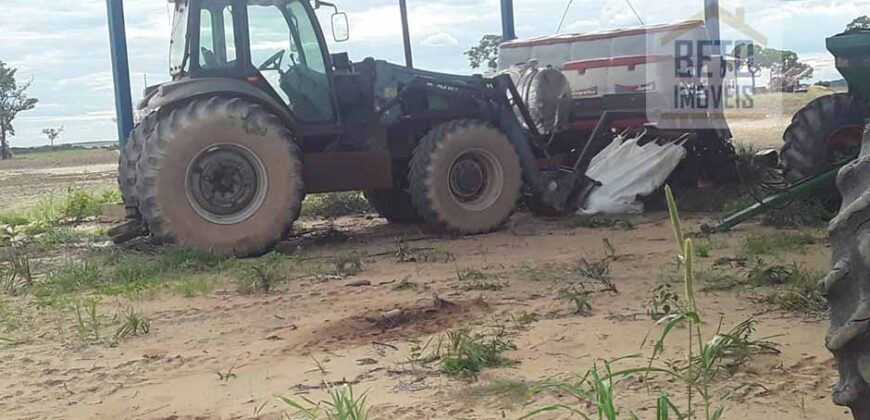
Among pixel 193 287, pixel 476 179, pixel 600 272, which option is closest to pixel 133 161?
pixel 193 287

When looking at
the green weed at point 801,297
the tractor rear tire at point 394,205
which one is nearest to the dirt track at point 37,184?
the tractor rear tire at point 394,205

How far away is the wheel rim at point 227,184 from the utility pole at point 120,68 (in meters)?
5.08

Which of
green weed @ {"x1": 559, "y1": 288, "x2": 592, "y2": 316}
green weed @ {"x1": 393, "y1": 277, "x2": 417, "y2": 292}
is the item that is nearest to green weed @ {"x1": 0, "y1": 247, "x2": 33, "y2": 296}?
green weed @ {"x1": 393, "y1": 277, "x2": 417, "y2": 292}

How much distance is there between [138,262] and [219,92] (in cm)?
163

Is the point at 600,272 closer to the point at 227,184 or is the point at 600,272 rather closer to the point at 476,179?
the point at 476,179

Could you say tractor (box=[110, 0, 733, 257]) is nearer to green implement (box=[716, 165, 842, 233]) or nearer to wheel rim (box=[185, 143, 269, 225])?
wheel rim (box=[185, 143, 269, 225])

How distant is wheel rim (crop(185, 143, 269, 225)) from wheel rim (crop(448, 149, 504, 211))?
1.88 m

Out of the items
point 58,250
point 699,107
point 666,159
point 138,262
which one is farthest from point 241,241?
point 699,107

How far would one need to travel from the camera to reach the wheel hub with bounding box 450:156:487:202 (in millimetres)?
9352

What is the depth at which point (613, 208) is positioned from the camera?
33.6ft

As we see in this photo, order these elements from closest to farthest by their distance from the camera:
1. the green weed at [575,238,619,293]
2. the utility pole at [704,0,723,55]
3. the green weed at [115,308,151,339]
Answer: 1. the green weed at [115,308,151,339]
2. the green weed at [575,238,619,293]
3. the utility pole at [704,0,723,55]

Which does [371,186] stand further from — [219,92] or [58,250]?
[58,250]

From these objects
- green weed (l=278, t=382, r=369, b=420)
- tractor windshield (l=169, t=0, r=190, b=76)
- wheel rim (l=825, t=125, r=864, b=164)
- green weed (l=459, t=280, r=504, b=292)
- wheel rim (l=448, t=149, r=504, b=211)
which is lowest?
green weed (l=459, t=280, r=504, b=292)

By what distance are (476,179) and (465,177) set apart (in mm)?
120
